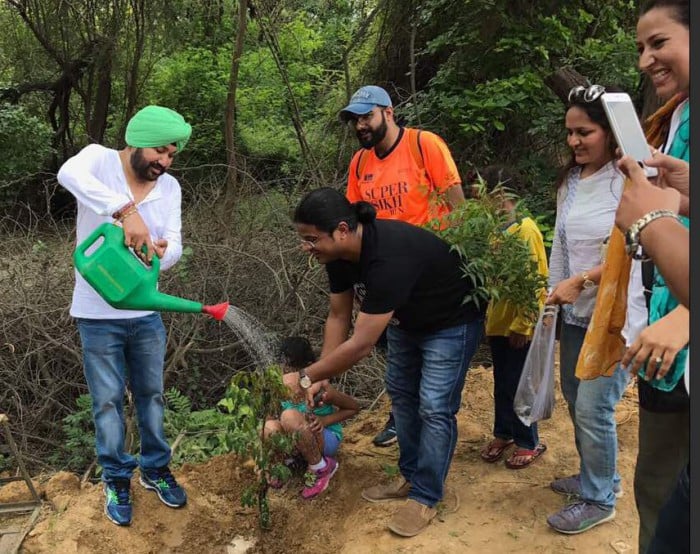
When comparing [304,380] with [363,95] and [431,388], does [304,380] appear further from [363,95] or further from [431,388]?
[363,95]

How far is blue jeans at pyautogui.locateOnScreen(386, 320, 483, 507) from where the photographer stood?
271 centimetres

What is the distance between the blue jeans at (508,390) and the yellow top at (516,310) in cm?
12

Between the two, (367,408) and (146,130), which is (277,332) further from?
(146,130)

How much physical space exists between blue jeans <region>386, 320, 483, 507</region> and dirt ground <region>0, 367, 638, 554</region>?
25 centimetres

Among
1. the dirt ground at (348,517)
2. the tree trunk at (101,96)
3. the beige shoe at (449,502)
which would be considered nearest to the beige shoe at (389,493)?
the dirt ground at (348,517)

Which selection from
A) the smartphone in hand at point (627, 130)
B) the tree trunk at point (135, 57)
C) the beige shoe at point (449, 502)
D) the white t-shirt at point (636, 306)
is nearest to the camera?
the smartphone in hand at point (627, 130)

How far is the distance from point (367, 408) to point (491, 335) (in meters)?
1.54

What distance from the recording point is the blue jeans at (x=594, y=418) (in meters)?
2.41

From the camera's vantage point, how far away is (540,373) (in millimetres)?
2756

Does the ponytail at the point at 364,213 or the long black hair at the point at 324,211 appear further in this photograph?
the ponytail at the point at 364,213

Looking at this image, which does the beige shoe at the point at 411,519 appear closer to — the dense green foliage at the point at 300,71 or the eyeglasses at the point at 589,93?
the eyeglasses at the point at 589,93

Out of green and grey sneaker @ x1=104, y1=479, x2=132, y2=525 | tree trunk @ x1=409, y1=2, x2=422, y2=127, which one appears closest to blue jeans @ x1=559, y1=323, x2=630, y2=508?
green and grey sneaker @ x1=104, y1=479, x2=132, y2=525

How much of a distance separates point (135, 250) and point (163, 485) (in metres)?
1.24

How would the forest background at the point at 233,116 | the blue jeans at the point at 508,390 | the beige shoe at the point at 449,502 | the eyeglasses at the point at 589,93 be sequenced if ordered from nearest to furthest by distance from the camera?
the eyeglasses at the point at 589,93
the beige shoe at the point at 449,502
the blue jeans at the point at 508,390
the forest background at the point at 233,116
